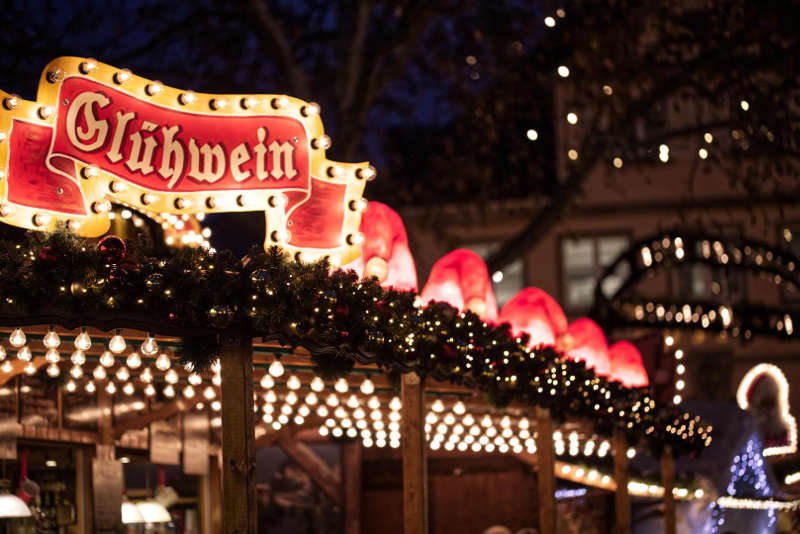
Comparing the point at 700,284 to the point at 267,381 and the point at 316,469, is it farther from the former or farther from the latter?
the point at 267,381

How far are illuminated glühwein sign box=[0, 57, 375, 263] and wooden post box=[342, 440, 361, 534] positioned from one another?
9.97 m

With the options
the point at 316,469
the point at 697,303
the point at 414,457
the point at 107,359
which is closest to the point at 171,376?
the point at 107,359

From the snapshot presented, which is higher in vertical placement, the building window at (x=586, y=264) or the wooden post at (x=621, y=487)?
the building window at (x=586, y=264)

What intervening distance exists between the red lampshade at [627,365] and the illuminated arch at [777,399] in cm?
478

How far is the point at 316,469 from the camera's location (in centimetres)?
1745

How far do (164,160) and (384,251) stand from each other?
2.10 metres

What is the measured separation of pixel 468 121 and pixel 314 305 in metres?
10.3

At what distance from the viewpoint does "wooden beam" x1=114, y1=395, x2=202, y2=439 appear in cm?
1238

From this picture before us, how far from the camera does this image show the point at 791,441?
18.3m

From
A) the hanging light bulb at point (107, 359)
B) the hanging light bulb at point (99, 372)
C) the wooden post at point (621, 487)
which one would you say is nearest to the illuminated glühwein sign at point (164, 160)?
the hanging light bulb at point (107, 359)

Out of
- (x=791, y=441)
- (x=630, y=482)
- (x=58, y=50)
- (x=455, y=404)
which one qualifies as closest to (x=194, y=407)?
(x=455, y=404)

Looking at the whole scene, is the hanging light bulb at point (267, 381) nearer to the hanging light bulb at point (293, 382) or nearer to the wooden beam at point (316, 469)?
the hanging light bulb at point (293, 382)

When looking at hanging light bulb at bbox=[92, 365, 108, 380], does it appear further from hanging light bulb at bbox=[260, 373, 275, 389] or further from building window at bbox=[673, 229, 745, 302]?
building window at bbox=[673, 229, 745, 302]

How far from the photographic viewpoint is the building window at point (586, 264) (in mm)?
25984
